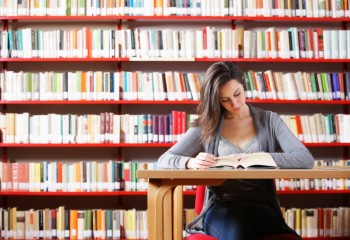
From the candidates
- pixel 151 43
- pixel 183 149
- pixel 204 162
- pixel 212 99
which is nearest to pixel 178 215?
pixel 183 149

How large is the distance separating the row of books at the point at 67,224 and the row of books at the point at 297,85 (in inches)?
51.3

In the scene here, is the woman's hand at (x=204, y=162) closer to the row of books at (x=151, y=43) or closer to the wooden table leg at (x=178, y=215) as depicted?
the wooden table leg at (x=178, y=215)

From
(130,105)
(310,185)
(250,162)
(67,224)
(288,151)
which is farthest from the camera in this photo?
(130,105)

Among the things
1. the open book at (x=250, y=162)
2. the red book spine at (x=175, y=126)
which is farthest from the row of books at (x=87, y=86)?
the open book at (x=250, y=162)

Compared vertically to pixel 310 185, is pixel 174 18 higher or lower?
higher

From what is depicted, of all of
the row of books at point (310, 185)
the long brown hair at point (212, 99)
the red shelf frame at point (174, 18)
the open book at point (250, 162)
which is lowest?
the row of books at point (310, 185)

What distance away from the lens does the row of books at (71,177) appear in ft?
14.7

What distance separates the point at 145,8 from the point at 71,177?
142 centimetres

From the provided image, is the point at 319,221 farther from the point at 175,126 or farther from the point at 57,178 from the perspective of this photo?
the point at 57,178

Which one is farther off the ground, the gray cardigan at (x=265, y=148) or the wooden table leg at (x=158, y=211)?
the gray cardigan at (x=265, y=148)

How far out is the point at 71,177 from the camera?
14.7ft

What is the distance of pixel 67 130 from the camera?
450 cm

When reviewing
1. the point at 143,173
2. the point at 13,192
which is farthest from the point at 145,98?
the point at 143,173

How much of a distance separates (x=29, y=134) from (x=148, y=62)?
112 cm
